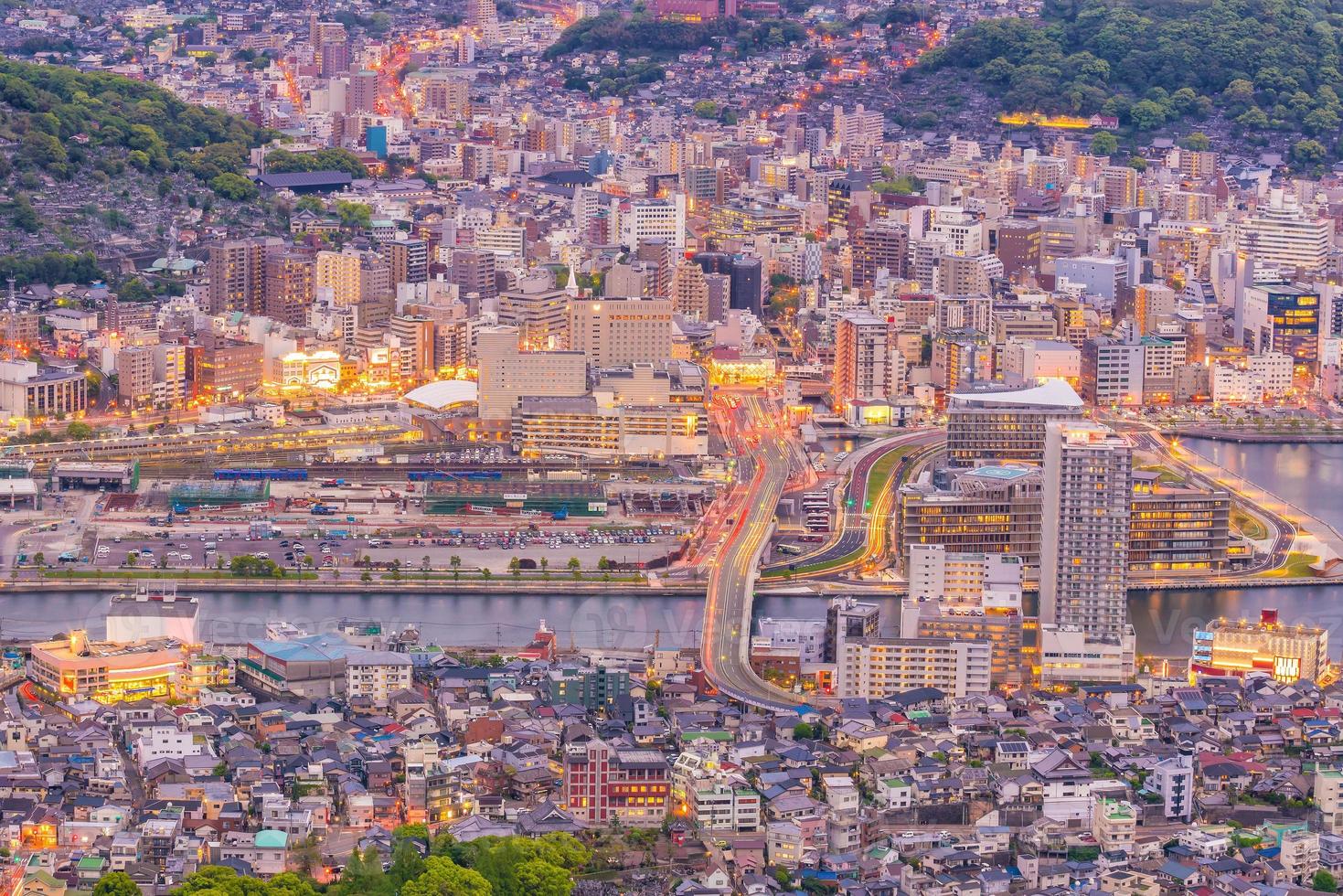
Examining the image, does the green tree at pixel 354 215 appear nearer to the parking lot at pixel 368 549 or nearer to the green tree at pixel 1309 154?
the parking lot at pixel 368 549

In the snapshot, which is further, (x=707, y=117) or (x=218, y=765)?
(x=707, y=117)

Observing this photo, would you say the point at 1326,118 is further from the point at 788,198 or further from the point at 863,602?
the point at 863,602

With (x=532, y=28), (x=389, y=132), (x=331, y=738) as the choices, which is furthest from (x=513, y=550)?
(x=532, y=28)

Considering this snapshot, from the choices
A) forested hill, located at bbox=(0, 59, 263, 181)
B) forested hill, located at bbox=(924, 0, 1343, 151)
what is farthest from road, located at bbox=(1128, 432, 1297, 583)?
forested hill, located at bbox=(924, 0, 1343, 151)

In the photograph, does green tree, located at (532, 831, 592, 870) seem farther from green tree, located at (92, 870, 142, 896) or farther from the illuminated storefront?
the illuminated storefront

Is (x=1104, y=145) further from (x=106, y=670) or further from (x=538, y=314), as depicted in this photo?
(x=106, y=670)

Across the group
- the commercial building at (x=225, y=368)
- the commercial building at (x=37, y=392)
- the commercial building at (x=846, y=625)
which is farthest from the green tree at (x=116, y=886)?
the commercial building at (x=225, y=368)

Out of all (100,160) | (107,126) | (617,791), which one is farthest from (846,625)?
(107,126)
